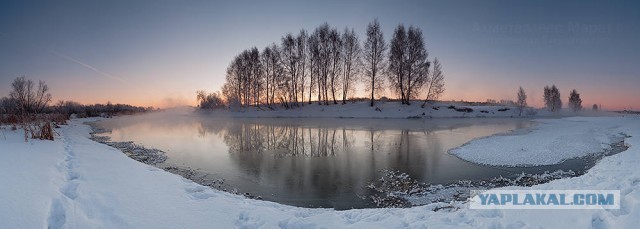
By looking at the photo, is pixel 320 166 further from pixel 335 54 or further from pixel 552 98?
pixel 552 98

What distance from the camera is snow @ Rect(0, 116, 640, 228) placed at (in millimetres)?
3846

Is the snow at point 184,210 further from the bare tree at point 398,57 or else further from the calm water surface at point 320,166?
the bare tree at point 398,57

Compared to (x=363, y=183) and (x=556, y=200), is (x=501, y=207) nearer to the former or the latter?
(x=556, y=200)

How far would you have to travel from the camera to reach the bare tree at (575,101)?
310 ft

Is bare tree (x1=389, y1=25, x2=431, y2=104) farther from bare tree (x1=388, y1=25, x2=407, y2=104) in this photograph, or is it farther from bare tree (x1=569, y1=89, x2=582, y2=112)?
bare tree (x1=569, y1=89, x2=582, y2=112)

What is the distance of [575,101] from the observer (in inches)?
3730

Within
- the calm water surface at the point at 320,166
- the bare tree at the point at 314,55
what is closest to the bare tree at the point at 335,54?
the bare tree at the point at 314,55

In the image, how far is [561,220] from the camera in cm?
400

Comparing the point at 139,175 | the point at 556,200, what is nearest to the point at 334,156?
the point at 139,175

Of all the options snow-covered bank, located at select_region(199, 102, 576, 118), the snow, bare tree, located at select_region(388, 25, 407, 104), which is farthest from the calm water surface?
bare tree, located at select_region(388, 25, 407, 104)

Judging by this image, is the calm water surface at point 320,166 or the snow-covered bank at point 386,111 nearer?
the calm water surface at point 320,166

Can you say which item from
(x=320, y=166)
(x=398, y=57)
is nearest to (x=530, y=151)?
(x=320, y=166)

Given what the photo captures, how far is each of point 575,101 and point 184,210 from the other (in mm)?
119578

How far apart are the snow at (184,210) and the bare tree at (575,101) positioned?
11289 cm
